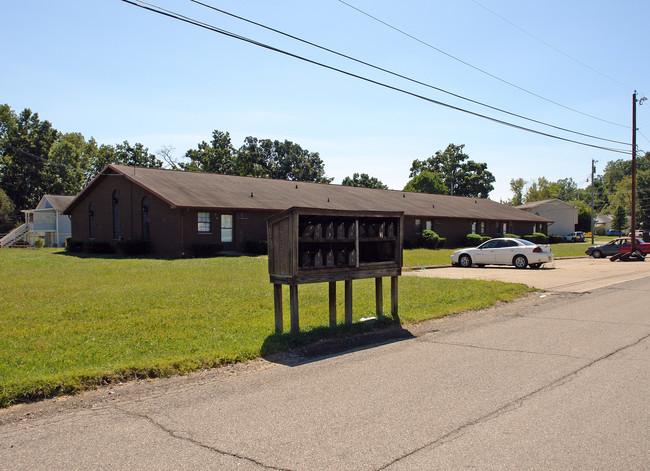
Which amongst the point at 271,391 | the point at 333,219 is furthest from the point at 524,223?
the point at 271,391

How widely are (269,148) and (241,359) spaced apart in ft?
276

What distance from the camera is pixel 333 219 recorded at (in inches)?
358

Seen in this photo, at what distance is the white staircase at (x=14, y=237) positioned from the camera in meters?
49.2

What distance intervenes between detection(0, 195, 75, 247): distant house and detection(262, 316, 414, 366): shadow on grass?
49303 millimetres

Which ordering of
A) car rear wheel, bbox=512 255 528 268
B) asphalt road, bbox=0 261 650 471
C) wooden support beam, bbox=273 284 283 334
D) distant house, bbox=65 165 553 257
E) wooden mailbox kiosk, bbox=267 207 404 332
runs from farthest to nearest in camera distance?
distant house, bbox=65 165 553 257
car rear wheel, bbox=512 255 528 268
wooden support beam, bbox=273 284 283 334
wooden mailbox kiosk, bbox=267 207 404 332
asphalt road, bbox=0 261 650 471

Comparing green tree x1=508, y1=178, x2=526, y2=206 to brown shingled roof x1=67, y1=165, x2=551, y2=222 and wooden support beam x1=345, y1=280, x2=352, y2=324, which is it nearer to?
brown shingled roof x1=67, y1=165, x2=551, y2=222

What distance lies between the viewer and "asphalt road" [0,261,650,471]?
4.04m

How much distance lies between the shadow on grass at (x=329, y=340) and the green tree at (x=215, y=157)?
68485 millimetres

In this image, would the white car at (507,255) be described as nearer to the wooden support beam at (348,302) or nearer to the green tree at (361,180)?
the wooden support beam at (348,302)

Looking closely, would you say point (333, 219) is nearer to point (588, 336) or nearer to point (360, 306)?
point (360, 306)

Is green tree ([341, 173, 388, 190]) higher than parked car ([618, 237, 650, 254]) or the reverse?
higher

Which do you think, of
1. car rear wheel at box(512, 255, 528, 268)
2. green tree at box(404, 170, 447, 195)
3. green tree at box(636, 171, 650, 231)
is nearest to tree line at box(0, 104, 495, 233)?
green tree at box(404, 170, 447, 195)

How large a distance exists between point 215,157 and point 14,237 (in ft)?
103

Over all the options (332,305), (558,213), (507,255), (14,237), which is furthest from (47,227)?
(558,213)
